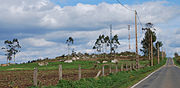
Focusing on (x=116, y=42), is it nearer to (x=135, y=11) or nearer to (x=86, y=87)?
(x=135, y=11)

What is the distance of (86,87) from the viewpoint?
1609cm

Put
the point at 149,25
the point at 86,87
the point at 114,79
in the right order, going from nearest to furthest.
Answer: the point at 86,87
the point at 114,79
the point at 149,25

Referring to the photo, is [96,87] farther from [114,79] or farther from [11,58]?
[11,58]

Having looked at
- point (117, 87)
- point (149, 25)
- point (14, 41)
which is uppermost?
point (149, 25)

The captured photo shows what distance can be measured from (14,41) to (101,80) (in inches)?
3668

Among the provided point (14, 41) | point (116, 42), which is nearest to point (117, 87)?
point (14, 41)

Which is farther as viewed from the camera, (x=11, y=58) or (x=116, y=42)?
(x=116, y=42)

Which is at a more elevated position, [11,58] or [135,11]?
[135,11]

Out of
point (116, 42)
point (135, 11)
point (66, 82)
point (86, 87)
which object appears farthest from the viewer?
point (116, 42)

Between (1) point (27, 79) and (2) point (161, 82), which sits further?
(1) point (27, 79)

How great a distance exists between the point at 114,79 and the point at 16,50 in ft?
299

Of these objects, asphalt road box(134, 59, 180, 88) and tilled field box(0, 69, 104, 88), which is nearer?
asphalt road box(134, 59, 180, 88)

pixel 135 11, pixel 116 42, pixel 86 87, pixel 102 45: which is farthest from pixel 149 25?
pixel 86 87

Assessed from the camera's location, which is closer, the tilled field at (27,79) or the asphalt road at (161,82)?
the asphalt road at (161,82)
